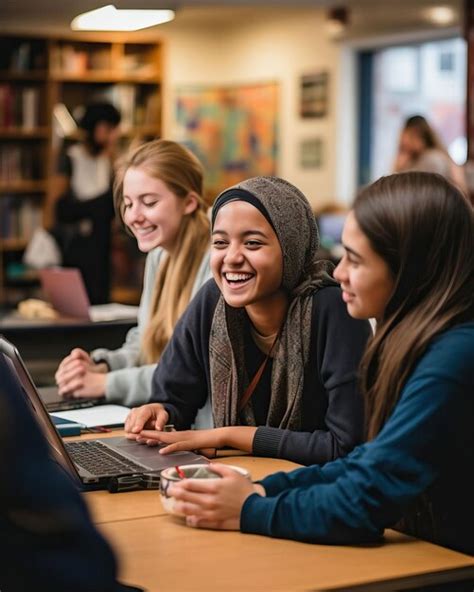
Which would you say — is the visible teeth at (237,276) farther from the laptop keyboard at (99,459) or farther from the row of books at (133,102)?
the row of books at (133,102)

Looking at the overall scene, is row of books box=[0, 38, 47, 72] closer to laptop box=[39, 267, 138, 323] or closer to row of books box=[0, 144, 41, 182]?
row of books box=[0, 144, 41, 182]

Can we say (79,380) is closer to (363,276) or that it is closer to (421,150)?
(363,276)

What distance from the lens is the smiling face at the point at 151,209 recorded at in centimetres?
291

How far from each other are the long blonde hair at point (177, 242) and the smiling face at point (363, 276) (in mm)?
1158

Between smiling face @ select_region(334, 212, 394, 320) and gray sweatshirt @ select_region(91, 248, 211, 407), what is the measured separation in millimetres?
1094

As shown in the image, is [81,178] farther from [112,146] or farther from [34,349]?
[34,349]

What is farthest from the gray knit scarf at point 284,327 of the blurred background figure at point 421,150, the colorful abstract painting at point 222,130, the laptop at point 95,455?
the colorful abstract painting at point 222,130

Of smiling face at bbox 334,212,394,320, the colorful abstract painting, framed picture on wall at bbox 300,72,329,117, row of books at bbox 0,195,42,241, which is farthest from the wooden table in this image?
the colorful abstract painting

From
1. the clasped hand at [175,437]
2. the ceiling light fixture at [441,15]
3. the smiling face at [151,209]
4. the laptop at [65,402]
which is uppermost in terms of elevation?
the ceiling light fixture at [441,15]

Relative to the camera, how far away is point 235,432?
211 cm

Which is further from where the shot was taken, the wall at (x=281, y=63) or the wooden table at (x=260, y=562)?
the wall at (x=281, y=63)

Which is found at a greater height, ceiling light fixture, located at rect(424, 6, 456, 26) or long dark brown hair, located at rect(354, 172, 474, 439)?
ceiling light fixture, located at rect(424, 6, 456, 26)

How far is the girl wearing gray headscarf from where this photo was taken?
207cm

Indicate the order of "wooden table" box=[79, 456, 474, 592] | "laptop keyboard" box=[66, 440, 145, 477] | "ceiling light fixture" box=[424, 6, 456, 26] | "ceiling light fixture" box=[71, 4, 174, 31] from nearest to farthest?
"wooden table" box=[79, 456, 474, 592] → "laptop keyboard" box=[66, 440, 145, 477] → "ceiling light fixture" box=[71, 4, 174, 31] → "ceiling light fixture" box=[424, 6, 456, 26]
